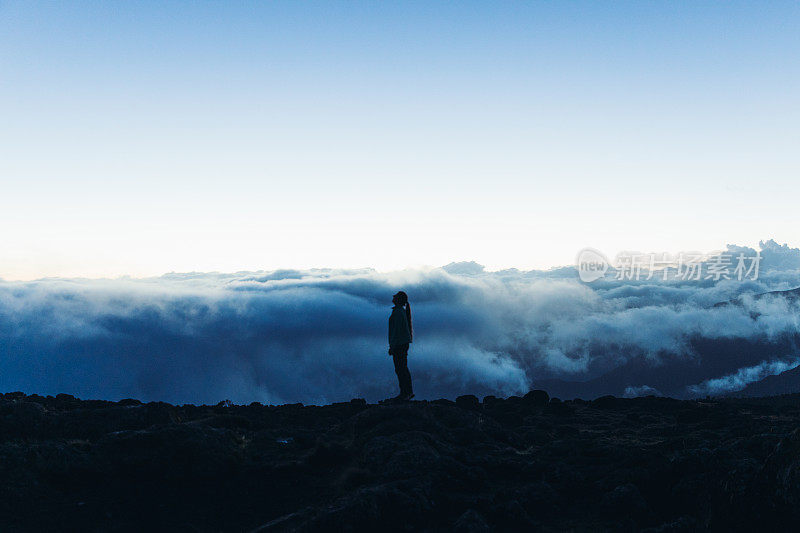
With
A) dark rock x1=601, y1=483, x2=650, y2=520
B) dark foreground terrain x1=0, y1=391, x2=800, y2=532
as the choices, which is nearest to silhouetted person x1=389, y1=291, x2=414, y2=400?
dark foreground terrain x1=0, y1=391, x2=800, y2=532

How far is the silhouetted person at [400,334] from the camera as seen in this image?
14.2 metres

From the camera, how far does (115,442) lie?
30.7 feet

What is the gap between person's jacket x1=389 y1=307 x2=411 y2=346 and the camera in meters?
14.2

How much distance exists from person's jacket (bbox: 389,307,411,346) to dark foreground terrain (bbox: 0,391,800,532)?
2.34 m

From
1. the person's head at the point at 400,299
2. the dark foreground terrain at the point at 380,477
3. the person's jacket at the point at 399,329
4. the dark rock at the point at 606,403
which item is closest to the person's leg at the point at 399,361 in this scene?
the person's jacket at the point at 399,329

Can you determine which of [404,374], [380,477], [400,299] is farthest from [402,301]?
[380,477]

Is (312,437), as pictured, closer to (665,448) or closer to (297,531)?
(297,531)

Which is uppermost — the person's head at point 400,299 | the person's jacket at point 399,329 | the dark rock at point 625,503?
the person's head at point 400,299

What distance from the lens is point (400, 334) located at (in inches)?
559

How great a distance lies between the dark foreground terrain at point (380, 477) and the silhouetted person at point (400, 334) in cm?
215

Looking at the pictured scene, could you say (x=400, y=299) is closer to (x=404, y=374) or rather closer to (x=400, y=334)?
(x=400, y=334)

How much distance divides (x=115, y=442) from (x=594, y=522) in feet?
26.0

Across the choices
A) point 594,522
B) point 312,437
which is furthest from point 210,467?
point 594,522

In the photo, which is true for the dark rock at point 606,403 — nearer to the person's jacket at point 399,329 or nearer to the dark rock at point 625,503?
the person's jacket at point 399,329
